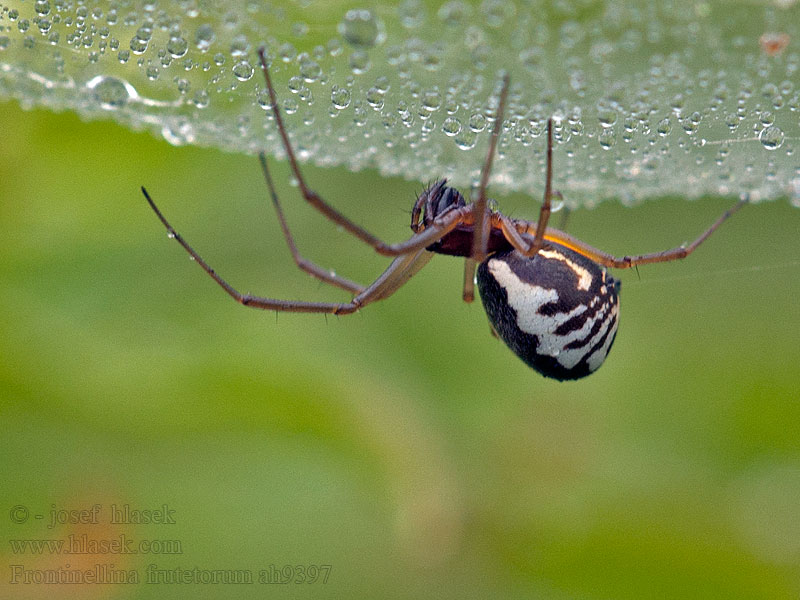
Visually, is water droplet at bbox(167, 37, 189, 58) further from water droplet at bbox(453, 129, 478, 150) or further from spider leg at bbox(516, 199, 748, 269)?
spider leg at bbox(516, 199, 748, 269)

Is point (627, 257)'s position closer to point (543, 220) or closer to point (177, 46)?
point (543, 220)

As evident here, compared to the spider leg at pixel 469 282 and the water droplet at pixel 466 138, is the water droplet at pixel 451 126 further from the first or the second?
the spider leg at pixel 469 282

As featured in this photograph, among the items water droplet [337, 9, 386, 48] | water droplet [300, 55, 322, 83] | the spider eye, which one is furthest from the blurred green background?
water droplet [337, 9, 386, 48]

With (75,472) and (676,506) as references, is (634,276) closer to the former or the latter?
(676,506)

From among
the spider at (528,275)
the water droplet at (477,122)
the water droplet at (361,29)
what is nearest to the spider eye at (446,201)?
the spider at (528,275)

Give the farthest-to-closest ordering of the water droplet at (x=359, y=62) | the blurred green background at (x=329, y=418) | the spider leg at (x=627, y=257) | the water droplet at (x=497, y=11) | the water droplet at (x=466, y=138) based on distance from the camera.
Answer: the blurred green background at (x=329, y=418) < the spider leg at (x=627, y=257) < the water droplet at (x=466, y=138) < the water droplet at (x=359, y=62) < the water droplet at (x=497, y=11)

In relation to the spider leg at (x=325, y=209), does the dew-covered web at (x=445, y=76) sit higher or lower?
higher

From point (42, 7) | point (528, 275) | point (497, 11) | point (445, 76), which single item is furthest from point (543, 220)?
point (42, 7)
